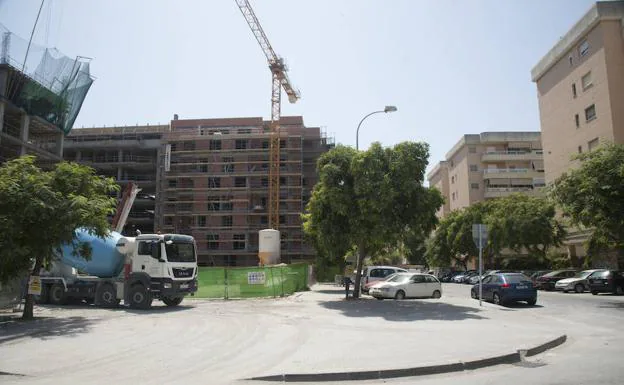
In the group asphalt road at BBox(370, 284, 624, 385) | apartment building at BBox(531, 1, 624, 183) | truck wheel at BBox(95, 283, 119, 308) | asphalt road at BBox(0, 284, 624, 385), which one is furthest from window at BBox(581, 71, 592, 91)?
truck wheel at BBox(95, 283, 119, 308)

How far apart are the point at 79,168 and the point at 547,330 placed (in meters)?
15.8

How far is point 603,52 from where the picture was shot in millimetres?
40562

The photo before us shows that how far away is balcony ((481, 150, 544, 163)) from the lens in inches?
2790

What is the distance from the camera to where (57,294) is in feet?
73.2

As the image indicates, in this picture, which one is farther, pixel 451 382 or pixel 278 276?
pixel 278 276

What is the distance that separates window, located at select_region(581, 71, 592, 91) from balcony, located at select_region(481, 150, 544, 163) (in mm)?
27599

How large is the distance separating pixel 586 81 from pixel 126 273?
4216cm

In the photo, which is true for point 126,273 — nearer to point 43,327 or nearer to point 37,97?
point 43,327

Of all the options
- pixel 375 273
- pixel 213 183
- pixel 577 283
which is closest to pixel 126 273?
pixel 375 273

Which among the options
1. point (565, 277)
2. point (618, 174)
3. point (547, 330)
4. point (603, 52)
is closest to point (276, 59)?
point (603, 52)

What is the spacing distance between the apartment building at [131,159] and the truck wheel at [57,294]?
59136mm

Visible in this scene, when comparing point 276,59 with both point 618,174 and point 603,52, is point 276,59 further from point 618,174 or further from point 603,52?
point 618,174

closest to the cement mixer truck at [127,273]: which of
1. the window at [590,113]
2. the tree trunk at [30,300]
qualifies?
the tree trunk at [30,300]

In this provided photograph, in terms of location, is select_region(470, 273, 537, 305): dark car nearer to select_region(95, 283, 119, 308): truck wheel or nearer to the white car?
the white car
